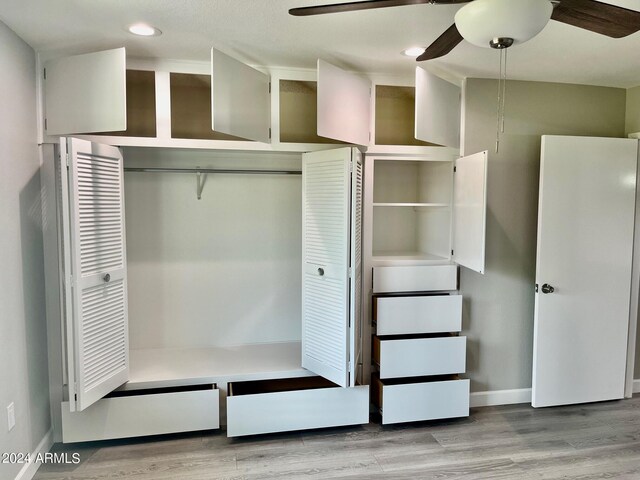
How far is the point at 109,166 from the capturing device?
2562mm

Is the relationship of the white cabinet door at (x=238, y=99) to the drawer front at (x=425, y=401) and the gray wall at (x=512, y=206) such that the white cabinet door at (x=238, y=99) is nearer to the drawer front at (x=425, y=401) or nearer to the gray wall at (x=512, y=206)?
the gray wall at (x=512, y=206)

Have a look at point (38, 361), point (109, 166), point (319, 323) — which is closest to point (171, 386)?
point (38, 361)

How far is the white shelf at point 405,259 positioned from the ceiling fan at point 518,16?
1.72 meters

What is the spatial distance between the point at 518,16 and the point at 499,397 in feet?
8.94

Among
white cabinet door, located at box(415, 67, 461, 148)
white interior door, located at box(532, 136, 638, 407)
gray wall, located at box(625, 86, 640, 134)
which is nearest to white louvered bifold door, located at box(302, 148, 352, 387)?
white cabinet door, located at box(415, 67, 461, 148)

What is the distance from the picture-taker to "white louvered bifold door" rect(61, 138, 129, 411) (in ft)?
7.66

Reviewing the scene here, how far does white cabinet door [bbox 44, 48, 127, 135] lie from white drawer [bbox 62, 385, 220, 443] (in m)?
1.55

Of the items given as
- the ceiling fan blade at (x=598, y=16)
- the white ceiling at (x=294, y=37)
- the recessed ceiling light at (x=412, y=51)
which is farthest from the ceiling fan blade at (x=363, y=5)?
the recessed ceiling light at (x=412, y=51)

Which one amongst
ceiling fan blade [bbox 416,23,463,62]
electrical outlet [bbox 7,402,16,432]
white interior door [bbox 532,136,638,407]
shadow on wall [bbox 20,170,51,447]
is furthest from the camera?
white interior door [bbox 532,136,638,407]

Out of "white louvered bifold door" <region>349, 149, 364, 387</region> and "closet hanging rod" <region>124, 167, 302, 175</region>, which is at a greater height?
"closet hanging rod" <region>124, 167, 302, 175</region>

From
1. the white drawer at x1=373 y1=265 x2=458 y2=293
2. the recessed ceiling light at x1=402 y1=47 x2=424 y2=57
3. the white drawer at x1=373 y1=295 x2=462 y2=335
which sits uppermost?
the recessed ceiling light at x1=402 y1=47 x2=424 y2=57

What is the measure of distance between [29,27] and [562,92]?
3.28 m

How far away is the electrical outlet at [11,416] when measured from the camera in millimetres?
2182

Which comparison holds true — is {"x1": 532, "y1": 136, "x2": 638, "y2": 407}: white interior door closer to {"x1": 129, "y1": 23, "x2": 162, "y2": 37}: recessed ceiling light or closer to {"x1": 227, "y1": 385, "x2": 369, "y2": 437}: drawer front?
{"x1": 227, "y1": 385, "x2": 369, "y2": 437}: drawer front
